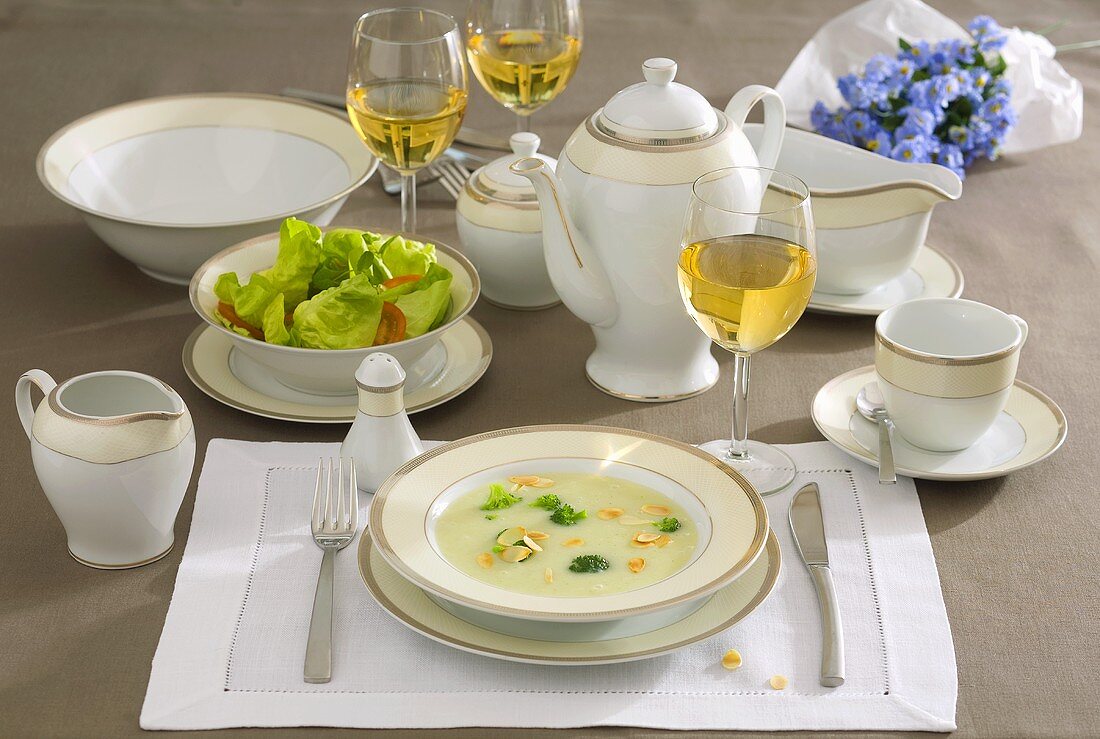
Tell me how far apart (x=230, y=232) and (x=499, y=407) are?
0.40 metres

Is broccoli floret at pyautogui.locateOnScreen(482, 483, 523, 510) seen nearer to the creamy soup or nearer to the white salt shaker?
the creamy soup

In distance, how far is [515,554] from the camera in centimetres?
94

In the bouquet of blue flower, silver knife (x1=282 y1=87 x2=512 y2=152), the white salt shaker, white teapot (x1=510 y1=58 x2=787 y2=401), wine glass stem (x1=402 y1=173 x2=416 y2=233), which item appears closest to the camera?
the white salt shaker

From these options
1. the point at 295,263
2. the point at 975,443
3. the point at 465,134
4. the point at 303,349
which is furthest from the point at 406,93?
the point at 975,443

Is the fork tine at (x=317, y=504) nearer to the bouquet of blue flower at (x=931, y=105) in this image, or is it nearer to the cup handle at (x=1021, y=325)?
the cup handle at (x=1021, y=325)

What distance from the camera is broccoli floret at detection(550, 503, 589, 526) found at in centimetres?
99

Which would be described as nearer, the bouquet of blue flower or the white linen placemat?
the white linen placemat

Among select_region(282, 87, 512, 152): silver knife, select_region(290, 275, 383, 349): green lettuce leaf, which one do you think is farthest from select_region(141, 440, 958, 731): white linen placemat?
select_region(282, 87, 512, 152): silver knife

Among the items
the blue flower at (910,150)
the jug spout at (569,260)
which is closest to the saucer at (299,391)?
the jug spout at (569,260)

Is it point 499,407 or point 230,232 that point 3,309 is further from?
point 499,407

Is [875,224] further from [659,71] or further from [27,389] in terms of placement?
[27,389]

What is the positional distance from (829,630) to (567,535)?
213mm

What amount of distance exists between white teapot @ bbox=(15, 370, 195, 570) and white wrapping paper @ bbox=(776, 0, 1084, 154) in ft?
4.02

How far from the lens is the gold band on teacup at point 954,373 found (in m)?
1.11
